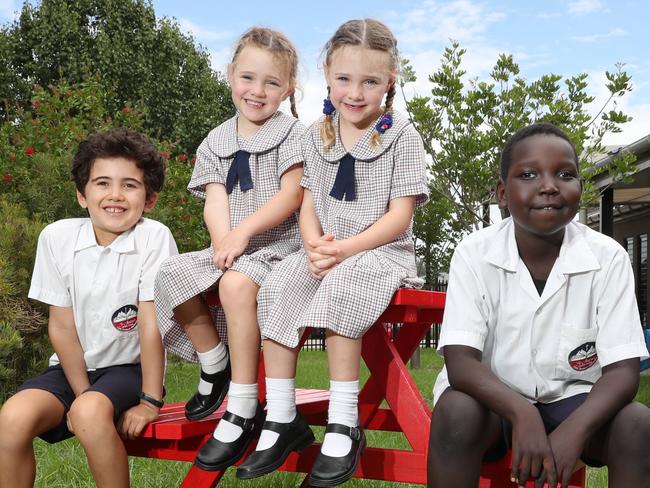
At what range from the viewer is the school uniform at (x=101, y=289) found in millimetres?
2922

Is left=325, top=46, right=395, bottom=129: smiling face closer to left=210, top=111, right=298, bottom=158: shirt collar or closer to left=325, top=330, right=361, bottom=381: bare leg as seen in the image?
left=210, top=111, right=298, bottom=158: shirt collar

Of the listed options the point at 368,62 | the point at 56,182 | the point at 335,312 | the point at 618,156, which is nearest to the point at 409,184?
the point at 368,62

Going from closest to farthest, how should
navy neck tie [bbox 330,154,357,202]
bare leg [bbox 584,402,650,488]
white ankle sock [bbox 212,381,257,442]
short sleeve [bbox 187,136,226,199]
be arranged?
1. bare leg [bbox 584,402,650,488]
2. white ankle sock [bbox 212,381,257,442]
3. navy neck tie [bbox 330,154,357,202]
4. short sleeve [bbox 187,136,226,199]

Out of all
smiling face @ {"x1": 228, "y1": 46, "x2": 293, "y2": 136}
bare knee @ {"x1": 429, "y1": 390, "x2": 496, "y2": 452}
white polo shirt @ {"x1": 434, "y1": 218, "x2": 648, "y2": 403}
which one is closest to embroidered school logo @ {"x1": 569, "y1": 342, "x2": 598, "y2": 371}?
white polo shirt @ {"x1": 434, "y1": 218, "x2": 648, "y2": 403}

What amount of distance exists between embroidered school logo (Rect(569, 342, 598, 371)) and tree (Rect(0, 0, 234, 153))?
17.8m

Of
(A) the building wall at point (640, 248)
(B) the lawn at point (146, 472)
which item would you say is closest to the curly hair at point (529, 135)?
(B) the lawn at point (146, 472)

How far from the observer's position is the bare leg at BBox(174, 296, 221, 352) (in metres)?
2.82

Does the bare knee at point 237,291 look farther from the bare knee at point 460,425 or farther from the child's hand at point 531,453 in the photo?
the child's hand at point 531,453

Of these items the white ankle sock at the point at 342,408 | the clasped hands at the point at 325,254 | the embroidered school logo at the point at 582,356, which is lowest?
the white ankle sock at the point at 342,408

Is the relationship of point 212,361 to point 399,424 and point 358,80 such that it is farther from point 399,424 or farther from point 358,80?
point 358,80

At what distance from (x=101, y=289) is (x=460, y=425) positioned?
147cm

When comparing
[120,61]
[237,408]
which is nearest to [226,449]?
[237,408]

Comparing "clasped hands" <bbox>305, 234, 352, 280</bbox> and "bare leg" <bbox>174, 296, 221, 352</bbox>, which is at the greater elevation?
"clasped hands" <bbox>305, 234, 352, 280</bbox>

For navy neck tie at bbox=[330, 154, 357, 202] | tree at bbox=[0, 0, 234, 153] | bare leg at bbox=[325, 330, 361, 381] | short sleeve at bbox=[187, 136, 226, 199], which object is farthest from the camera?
tree at bbox=[0, 0, 234, 153]
